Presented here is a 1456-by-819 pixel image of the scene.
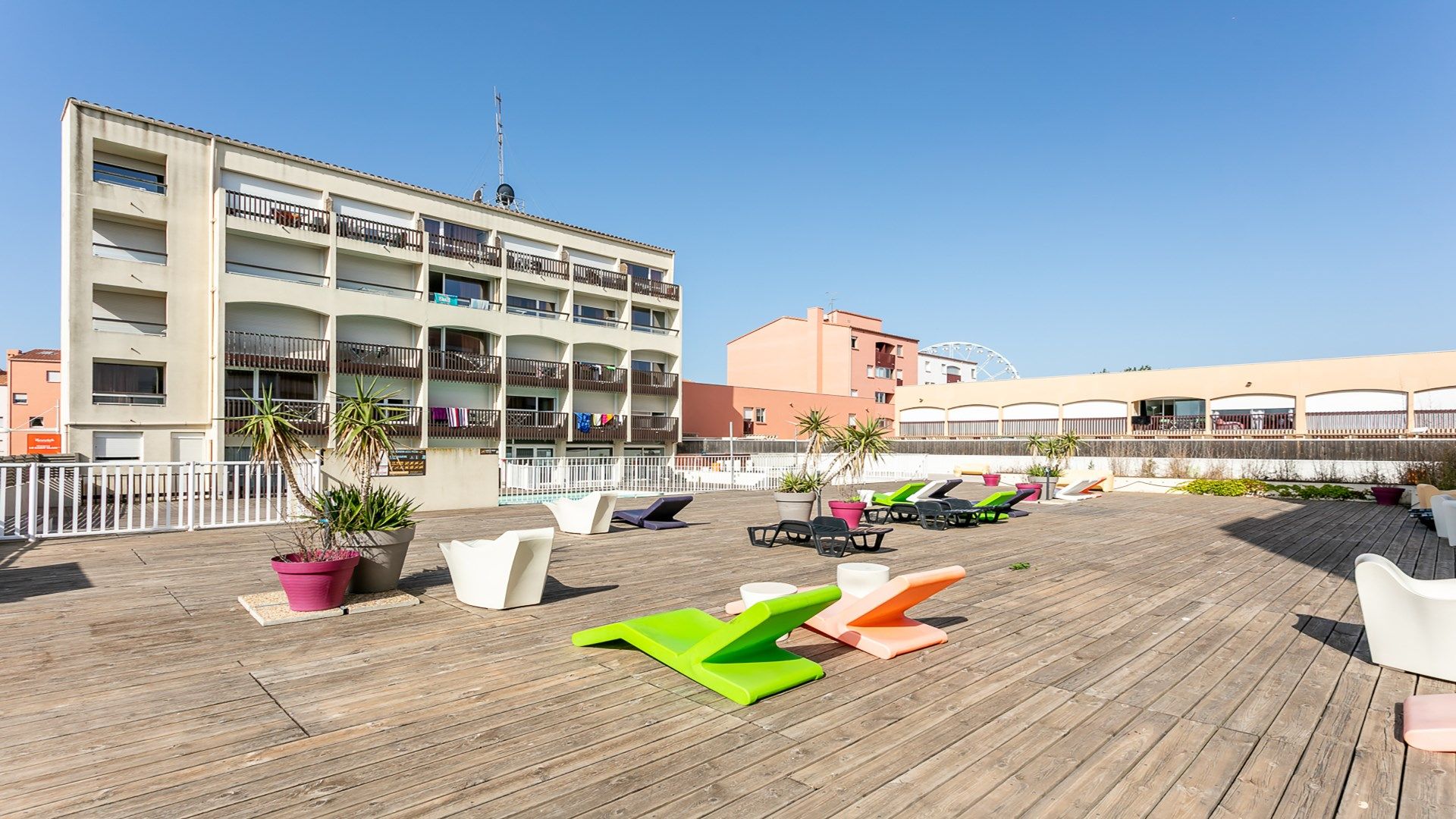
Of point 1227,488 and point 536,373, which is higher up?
point 536,373

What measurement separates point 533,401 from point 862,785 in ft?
106

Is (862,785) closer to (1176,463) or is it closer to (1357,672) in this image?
(1357,672)

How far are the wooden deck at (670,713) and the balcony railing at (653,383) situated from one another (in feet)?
95.6

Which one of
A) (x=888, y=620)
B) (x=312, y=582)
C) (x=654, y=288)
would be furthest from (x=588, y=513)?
(x=654, y=288)

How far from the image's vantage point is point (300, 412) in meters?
26.7

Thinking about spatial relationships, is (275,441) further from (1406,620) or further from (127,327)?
(127,327)

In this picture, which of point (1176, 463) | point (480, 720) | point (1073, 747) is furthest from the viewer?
point (1176, 463)

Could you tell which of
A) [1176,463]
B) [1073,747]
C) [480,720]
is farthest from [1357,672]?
[1176,463]

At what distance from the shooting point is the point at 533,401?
3412 cm

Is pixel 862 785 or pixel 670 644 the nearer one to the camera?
pixel 862 785

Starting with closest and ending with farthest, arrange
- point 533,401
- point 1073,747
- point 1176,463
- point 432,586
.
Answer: point 1073,747 → point 432,586 → point 1176,463 → point 533,401

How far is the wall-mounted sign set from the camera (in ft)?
48.9

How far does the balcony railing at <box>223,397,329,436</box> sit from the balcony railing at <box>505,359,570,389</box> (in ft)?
25.5

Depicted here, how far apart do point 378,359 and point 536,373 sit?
7.05 metres
